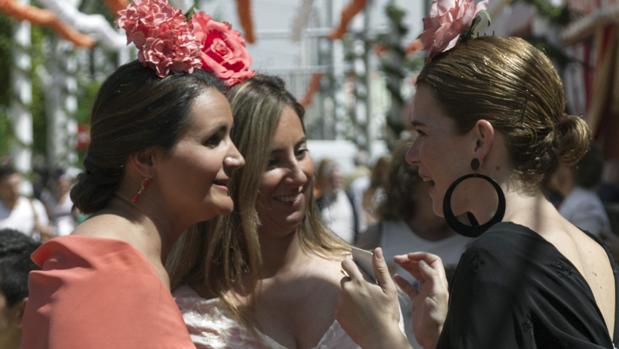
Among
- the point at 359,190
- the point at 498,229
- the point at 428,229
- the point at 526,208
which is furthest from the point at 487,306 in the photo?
the point at 359,190

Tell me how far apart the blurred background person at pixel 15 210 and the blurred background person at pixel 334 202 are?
2.38 m

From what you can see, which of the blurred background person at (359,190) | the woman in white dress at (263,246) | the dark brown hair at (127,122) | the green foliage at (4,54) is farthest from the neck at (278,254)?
the green foliage at (4,54)

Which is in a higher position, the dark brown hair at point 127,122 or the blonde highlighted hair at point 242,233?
the dark brown hair at point 127,122

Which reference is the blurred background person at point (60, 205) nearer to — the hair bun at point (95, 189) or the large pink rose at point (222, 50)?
the large pink rose at point (222, 50)

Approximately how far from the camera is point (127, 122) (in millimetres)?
2469

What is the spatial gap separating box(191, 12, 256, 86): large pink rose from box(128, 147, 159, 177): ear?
0.50 meters

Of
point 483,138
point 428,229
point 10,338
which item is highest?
point 483,138

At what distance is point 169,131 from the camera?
97.2 inches

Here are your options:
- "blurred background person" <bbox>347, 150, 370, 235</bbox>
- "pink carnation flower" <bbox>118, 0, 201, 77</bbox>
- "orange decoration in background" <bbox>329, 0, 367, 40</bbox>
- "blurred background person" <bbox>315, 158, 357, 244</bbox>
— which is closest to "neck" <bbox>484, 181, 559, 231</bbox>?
"pink carnation flower" <bbox>118, 0, 201, 77</bbox>

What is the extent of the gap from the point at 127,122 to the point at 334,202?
21.9 ft

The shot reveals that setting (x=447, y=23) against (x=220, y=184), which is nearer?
(x=447, y=23)

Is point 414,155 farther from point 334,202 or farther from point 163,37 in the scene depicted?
point 334,202

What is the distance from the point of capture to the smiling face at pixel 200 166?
2477 millimetres

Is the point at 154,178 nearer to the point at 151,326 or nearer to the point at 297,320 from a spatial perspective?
the point at 151,326
